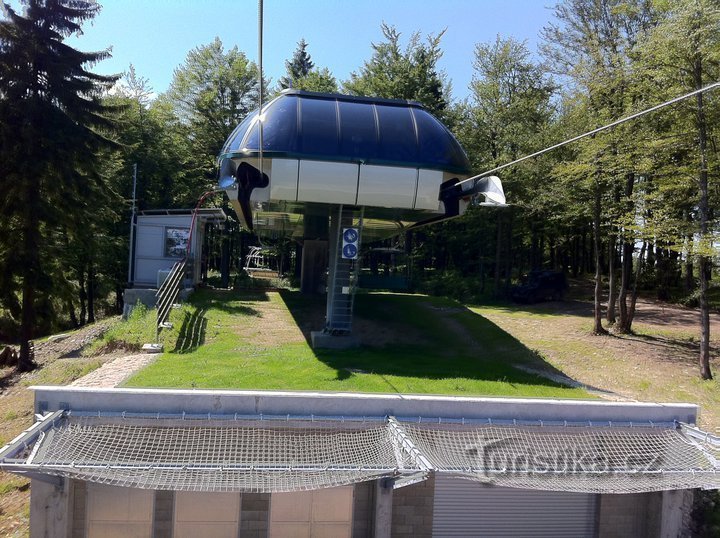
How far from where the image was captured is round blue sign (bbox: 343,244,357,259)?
1648 centimetres

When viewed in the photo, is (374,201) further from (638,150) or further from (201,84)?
(201,84)

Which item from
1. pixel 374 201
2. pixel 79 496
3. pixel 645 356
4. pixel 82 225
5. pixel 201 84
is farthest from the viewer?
pixel 201 84

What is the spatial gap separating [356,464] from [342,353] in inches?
311

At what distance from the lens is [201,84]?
38.6m

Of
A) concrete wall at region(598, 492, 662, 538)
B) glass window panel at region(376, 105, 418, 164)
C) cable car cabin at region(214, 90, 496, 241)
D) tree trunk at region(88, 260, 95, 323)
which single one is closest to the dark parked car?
cable car cabin at region(214, 90, 496, 241)

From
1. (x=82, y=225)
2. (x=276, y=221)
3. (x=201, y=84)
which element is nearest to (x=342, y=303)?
(x=276, y=221)

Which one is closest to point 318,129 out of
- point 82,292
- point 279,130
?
point 279,130

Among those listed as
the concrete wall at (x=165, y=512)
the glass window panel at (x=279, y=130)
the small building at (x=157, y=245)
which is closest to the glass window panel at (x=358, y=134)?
the glass window panel at (x=279, y=130)

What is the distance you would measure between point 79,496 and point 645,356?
15.7m

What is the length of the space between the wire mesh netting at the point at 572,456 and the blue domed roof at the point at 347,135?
8379mm

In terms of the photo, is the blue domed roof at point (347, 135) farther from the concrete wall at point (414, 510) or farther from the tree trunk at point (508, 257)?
the tree trunk at point (508, 257)

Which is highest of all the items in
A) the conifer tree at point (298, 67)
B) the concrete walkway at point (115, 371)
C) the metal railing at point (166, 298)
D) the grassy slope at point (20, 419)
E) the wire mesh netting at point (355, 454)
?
the conifer tree at point (298, 67)

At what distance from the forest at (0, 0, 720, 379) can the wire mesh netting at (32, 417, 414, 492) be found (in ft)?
35.5

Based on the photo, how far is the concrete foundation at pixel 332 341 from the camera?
16.5m
